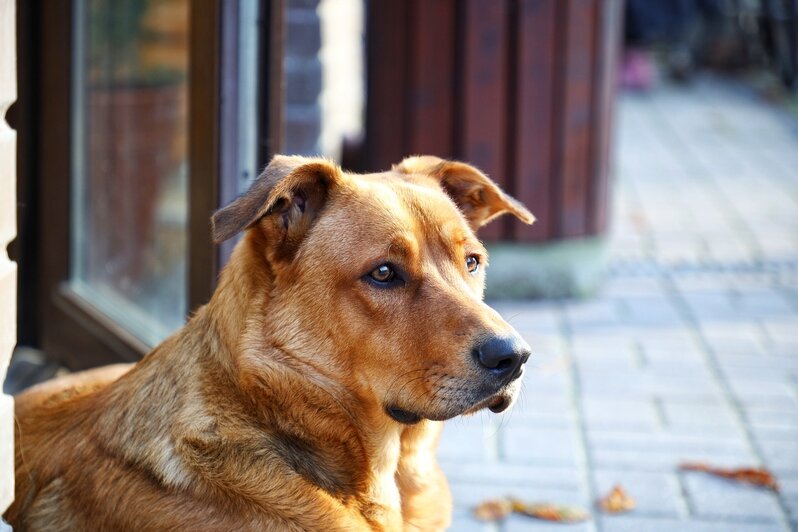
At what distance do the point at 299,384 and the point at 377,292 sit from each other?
308 millimetres

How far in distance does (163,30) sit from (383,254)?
7.37ft

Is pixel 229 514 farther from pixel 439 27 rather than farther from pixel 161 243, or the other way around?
pixel 439 27

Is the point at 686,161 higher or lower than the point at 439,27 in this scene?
lower

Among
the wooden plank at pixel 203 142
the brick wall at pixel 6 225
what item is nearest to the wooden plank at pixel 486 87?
the wooden plank at pixel 203 142

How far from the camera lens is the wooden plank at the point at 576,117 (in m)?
6.14

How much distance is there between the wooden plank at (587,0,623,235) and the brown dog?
3.51 meters

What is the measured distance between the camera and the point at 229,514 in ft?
8.82

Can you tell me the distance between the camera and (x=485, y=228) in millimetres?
6316

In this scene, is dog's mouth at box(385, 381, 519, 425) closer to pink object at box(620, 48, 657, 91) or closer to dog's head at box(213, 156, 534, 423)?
dog's head at box(213, 156, 534, 423)

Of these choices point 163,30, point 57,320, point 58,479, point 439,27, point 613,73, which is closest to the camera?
point 58,479

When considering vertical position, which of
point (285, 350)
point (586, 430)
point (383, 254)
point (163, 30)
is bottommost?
point (586, 430)

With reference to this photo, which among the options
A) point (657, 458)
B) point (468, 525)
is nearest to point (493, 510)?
point (468, 525)

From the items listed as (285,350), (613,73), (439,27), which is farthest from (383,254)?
(613,73)

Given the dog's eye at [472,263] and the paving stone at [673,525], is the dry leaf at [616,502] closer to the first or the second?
the paving stone at [673,525]
